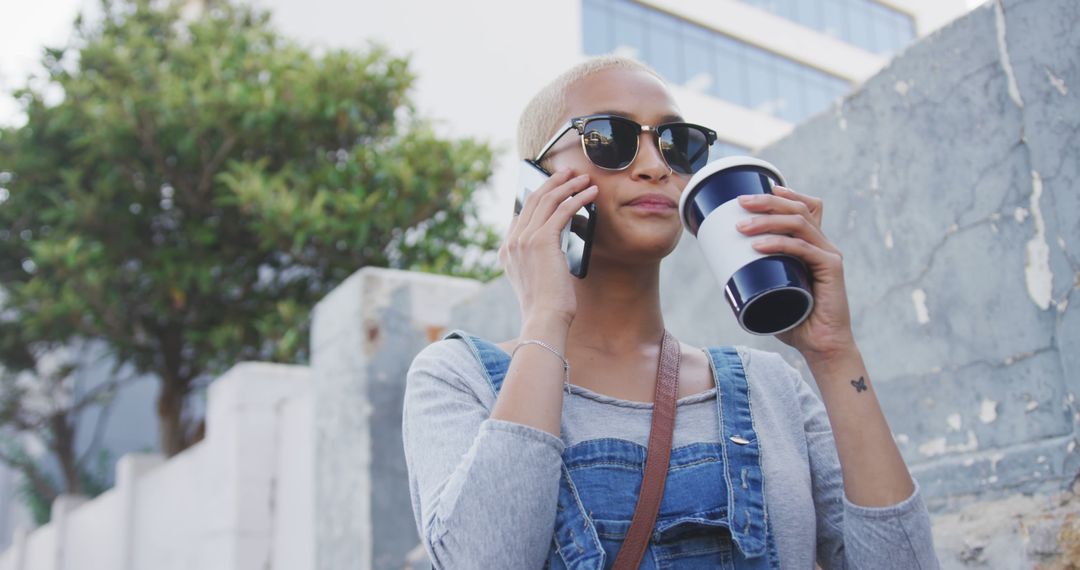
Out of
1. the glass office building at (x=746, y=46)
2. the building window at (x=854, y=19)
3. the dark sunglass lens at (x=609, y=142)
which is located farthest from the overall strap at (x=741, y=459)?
the building window at (x=854, y=19)

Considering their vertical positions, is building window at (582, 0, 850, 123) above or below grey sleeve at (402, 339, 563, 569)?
above

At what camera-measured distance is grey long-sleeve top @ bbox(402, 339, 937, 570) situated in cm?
133

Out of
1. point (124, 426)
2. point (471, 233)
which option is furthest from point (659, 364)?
point (124, 426)

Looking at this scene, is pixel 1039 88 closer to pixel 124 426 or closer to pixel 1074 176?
pixel 1074 176

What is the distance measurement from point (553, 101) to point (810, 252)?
0.65 metres

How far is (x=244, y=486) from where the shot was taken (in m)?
6.09

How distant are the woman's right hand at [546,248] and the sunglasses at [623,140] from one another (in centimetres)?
7

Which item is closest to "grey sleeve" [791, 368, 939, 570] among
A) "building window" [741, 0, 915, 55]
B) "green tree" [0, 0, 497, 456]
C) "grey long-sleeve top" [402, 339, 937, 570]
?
"grey long-sleeve top" [402, 339, 937, 570]

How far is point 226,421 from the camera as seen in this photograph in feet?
21.3

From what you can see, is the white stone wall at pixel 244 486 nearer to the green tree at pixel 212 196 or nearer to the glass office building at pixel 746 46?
the green tree at pixel 212 196

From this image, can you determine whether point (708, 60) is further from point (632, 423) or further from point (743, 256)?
point (743, 256)

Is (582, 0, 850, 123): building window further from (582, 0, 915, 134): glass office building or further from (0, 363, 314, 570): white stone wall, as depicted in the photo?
(0, 363, 314, 570): white stone wall

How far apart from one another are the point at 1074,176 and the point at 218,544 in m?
5.53

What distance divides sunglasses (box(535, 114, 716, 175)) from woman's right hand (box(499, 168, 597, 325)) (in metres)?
0.07
